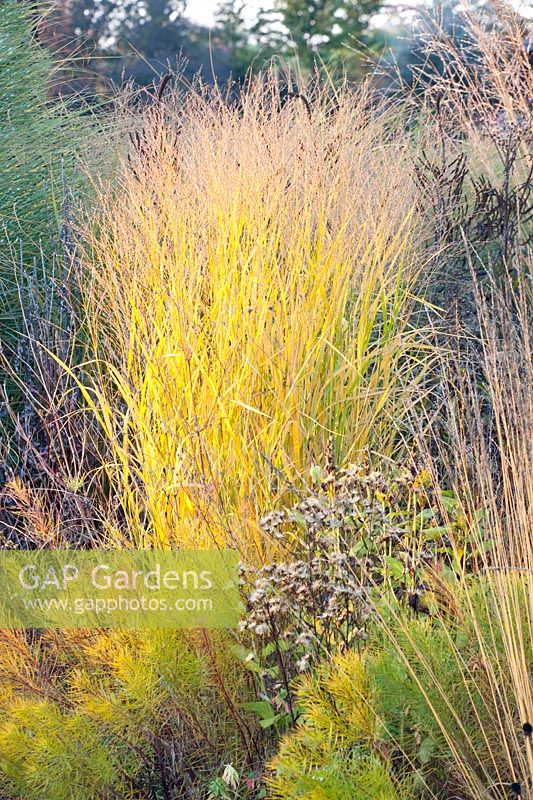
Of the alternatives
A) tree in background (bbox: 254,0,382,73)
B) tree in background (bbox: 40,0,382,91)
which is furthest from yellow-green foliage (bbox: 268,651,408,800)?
tree in background (bbox: 254,0,382,73)

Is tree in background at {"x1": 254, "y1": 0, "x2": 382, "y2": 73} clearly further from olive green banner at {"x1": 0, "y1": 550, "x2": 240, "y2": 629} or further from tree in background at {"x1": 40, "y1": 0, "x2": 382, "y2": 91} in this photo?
olive green banner at {"x1": 0, "y1": 550, "x2": 240, "y2": 629}

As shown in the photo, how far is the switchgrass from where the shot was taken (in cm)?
277

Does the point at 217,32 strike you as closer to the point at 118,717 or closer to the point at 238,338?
the point at 238,338

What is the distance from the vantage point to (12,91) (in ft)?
16.5

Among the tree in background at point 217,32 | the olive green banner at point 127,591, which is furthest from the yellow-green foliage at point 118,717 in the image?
the tree in background at point 217,32

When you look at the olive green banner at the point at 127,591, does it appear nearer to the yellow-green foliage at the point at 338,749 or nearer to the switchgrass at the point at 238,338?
the switchgrass at the point at 238,338

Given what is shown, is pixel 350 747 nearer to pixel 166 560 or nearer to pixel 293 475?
pixel 166 560

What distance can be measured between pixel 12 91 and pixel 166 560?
3.39 m

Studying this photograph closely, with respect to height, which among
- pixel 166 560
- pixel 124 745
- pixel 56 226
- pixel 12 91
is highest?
pixel 12 91

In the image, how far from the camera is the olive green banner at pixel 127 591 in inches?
95.0

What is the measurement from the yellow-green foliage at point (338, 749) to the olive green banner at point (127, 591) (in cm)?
54

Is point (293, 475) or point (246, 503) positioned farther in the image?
point (293, 475)

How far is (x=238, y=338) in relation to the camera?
113 inches

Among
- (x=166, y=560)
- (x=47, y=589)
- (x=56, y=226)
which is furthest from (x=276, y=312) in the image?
(x=56, y=226)
